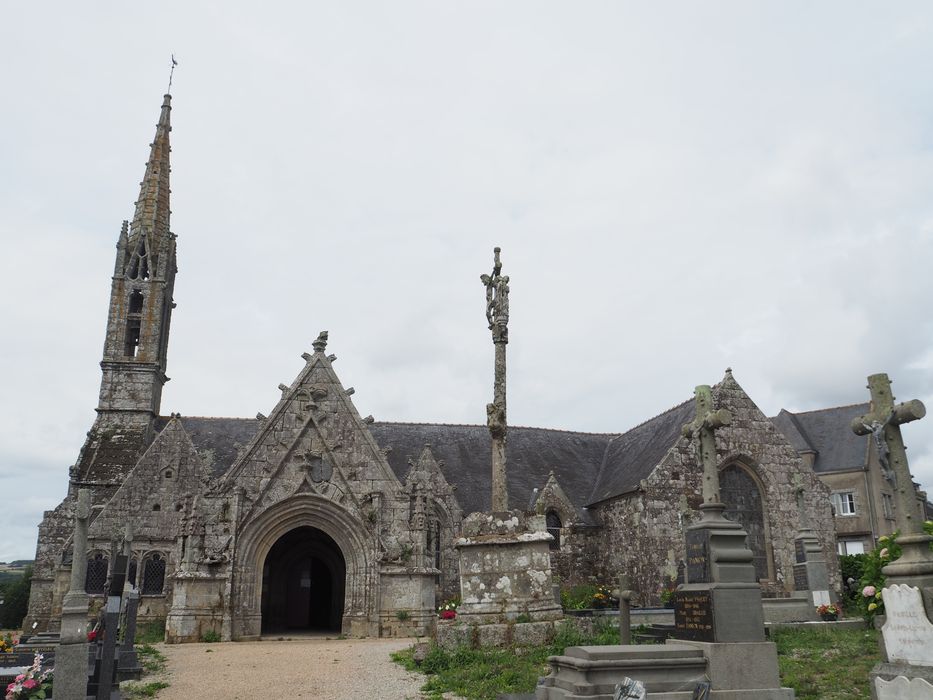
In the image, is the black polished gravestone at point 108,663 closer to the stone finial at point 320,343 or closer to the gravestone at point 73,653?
the gravestone at point 73,653

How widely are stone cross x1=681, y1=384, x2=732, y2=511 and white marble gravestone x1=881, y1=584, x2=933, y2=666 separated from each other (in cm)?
210

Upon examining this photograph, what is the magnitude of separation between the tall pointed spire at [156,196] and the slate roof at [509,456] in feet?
39.5

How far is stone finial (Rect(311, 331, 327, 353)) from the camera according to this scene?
18.2 m

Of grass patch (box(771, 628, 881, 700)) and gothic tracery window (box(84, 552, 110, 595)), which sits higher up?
gothic tracery window (box(84, 552, 110, 595))

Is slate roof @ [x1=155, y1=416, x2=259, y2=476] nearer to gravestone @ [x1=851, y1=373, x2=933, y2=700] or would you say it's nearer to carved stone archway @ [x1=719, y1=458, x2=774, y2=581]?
carved stone archway @ [x1=719, y1=458, x2=774, y2=581]

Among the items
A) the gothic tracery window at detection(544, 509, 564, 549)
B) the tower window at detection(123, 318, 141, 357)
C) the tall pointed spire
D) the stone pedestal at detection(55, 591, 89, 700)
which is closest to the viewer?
the stone pedestal at detection(55, 591, 89, 700)

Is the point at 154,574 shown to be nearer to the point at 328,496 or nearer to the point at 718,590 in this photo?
the point at 328,496

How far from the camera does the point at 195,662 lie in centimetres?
1204

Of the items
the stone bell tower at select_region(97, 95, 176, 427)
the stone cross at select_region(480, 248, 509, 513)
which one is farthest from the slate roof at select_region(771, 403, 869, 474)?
the stone bell tower at select_region(97, 95, 176, 427)

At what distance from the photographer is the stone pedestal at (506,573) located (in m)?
10.8

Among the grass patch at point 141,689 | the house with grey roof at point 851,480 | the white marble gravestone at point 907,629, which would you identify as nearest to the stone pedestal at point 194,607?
the grass patch at point 141,689

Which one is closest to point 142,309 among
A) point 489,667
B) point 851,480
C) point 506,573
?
point 506,573

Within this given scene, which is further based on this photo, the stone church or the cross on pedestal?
the stone church

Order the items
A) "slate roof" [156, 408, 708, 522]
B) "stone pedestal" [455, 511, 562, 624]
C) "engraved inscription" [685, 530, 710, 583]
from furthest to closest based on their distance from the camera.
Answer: "slate roof" [156, 408, 708, 522], "stone pedestal" [455, 511, 562, 624], "engraved inscription" [685, 530, 710, 583]
